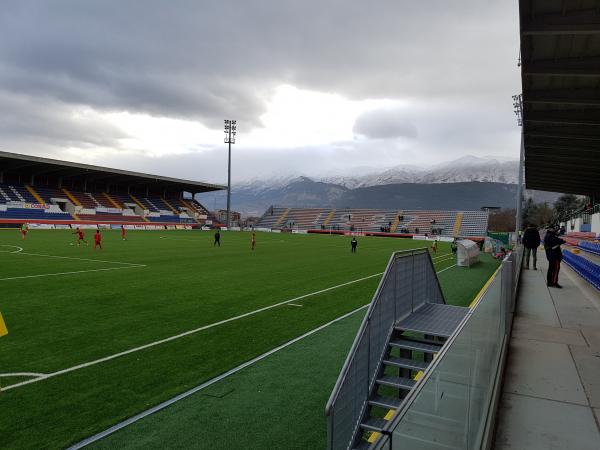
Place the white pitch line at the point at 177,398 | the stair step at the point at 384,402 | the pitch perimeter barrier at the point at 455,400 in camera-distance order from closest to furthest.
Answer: the pitch perimeter barrier at the point at 455,400 → the white pitch line at the point at 177,398 → the stair step at the point at 384,402

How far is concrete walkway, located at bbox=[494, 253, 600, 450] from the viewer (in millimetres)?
4301

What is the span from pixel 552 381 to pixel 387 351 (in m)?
2.33

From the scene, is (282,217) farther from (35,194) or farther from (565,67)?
(565,67)

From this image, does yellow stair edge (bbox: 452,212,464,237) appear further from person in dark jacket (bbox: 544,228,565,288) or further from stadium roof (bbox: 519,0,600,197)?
person in dark jacket (bbox: 544,228,565,288)

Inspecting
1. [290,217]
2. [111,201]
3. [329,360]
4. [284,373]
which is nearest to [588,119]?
[329,360]

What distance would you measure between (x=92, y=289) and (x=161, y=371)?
306 inches

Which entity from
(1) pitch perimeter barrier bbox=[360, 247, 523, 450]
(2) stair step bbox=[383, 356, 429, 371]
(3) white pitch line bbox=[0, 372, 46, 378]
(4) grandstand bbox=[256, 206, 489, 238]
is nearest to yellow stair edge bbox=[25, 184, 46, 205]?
(4) grandstand bbox=[256, 206, 489, 238]

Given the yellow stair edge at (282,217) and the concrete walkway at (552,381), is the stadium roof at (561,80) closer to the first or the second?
the concrete walkway at (552,381)

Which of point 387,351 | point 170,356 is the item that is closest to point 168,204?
point 170,356

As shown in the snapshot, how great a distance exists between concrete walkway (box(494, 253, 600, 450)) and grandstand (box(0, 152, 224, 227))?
56.8 metres

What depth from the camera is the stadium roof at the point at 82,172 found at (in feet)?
173

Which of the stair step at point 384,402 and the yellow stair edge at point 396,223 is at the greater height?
the yellow stair edge at point 396,223

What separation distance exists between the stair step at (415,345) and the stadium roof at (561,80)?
592 cm

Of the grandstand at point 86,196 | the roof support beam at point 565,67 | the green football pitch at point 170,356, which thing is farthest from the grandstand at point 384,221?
the roof support beam at point 565,67
